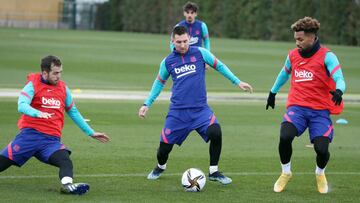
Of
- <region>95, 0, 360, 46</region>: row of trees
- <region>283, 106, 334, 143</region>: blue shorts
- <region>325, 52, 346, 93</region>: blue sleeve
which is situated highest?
<region>325, 52, 346, 93</region>: blue sleeve

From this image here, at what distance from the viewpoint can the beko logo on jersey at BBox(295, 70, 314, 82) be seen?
9.99 metres

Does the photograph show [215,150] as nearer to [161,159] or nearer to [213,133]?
[213,133]

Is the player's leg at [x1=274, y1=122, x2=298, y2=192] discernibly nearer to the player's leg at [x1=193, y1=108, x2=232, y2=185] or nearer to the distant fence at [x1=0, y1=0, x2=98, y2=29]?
the player's leg at [x1=193, y1=108, x2=232, y2=185]

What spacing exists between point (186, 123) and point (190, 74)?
→ 59 centimetres

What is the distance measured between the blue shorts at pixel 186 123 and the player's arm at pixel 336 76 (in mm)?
1514

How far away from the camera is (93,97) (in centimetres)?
2155

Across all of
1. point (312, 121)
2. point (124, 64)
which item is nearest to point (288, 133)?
point (312, 121)

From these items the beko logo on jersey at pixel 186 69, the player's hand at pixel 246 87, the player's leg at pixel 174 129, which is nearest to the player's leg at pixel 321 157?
the player's hand at pixel 246 87

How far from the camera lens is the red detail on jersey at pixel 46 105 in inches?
379

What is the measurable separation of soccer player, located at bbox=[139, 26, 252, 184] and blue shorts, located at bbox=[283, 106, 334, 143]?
2.58 feet

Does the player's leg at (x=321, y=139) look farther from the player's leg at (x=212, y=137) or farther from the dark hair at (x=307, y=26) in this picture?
the player's leg at (x=212, y=137)

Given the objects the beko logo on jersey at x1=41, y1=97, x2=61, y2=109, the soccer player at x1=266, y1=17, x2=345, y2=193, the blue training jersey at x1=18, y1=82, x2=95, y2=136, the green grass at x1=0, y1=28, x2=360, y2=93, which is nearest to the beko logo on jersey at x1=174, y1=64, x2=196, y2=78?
the soccer player at x1=266, y1=17, x2=345, y2=193

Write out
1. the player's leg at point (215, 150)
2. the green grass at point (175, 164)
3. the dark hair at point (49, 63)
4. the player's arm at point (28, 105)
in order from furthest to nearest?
the player's leg at point (215, 150) → the green grass at point (175, 164) → the dark hair at point (49, 63) → the player's arm at point (28, 105)

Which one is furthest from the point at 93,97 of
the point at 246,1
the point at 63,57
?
the point at 246,1
